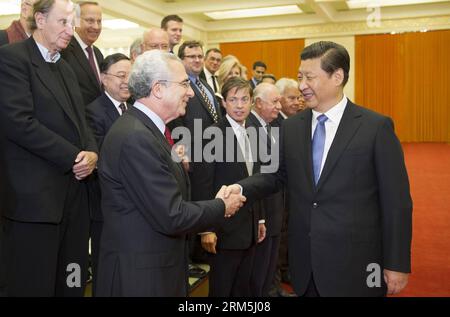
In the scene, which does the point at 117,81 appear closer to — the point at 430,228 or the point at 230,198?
the point at 230,198

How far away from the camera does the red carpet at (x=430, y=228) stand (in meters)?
3.86

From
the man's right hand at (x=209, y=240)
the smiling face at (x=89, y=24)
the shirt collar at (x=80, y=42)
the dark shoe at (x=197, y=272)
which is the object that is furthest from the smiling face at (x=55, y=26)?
the dark shoe at (x=197, y=272)

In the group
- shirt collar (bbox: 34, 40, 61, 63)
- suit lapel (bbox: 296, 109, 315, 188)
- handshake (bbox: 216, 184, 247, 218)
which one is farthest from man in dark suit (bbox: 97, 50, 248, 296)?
shirt collar (bbox: 34, 40, 61, 63)

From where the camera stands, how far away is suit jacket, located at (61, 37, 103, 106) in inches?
120

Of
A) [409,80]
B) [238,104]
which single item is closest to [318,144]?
[238,104]

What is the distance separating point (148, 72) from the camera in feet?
6.13

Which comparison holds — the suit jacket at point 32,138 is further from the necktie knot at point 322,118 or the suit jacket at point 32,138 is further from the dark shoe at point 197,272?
the dark shoe at point 197,272

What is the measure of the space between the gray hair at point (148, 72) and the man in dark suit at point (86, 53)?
1248 mm

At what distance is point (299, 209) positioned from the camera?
209cm

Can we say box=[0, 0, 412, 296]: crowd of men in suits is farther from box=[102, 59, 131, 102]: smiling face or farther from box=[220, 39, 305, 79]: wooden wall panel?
box=[220, 39, 305, 79]: wooden wall panel

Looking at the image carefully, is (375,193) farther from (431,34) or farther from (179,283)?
(431,34)

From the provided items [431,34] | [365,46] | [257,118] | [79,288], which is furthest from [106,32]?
[79,288]

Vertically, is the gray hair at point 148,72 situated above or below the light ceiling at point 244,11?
below

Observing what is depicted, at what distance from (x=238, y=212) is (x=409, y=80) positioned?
13.6 m
